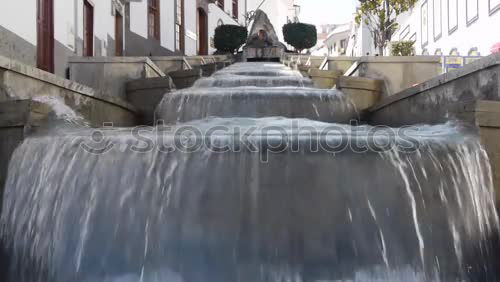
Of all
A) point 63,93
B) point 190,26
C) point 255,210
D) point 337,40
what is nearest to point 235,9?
point 190,26

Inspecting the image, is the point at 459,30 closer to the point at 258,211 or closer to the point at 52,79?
the point at 52,79

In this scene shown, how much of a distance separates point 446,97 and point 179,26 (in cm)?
1514

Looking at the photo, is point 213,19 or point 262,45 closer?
point 262,45

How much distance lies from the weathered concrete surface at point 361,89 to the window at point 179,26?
1235cm

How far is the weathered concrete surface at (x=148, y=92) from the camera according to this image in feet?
23.5

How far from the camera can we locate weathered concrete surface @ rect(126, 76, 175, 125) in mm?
7175

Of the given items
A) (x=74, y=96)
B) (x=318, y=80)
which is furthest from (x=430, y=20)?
(x=74, y=96)

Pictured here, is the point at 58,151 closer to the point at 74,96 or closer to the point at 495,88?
the point at 74,96

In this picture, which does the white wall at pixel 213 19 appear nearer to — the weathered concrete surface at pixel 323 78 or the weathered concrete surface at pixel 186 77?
the weathered concrete surface at pixel 186 77

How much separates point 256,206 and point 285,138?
50 centimetres

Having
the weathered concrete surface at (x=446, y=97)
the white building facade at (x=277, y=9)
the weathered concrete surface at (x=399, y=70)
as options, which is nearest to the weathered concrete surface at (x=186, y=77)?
the weathered concrete surface at (x=399, y=70)

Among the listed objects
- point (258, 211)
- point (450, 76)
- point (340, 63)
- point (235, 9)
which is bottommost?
point (258, 211)

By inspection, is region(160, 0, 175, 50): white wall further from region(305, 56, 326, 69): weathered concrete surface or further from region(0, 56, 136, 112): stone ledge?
region(0, 56, 136, 112): stone ledge

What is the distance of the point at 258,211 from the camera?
10.8ft
